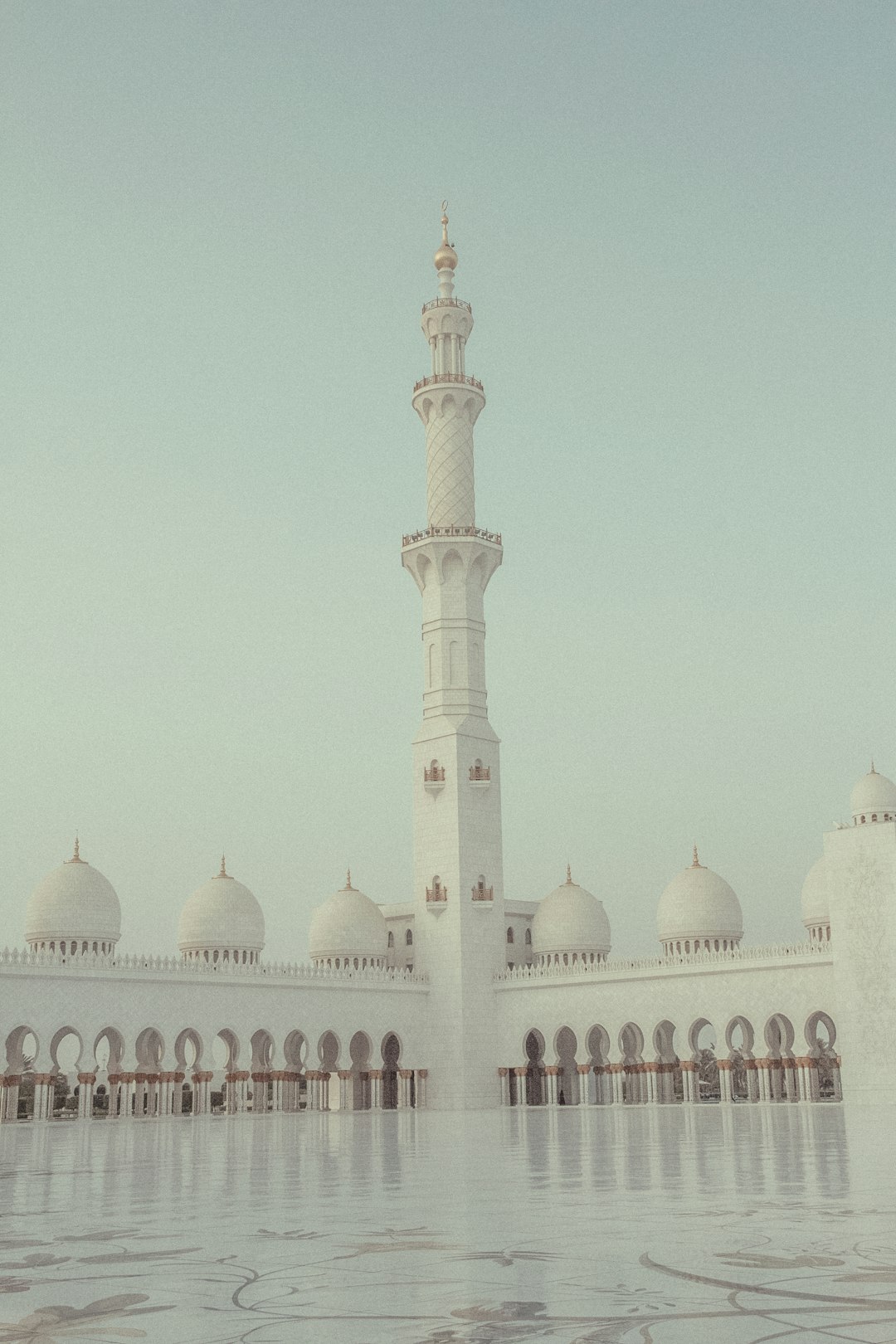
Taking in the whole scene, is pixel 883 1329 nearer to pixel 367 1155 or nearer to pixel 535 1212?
pixel 535 1212

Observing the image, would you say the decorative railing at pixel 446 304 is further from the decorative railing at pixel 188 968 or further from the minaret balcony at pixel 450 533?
the decorative railing at pixel 188 968

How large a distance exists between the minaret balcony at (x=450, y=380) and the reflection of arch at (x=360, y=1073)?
877 inches

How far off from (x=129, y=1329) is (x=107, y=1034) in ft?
129

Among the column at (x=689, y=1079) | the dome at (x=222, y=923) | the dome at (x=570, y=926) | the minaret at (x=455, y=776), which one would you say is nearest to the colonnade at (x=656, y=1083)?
the column at (x=689, y=1079)

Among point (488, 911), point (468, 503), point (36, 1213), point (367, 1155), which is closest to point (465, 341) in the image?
point (468, 503)

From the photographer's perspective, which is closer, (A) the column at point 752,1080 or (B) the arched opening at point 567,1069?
(A) the column at point 752,1080

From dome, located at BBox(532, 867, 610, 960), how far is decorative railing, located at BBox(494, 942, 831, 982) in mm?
753

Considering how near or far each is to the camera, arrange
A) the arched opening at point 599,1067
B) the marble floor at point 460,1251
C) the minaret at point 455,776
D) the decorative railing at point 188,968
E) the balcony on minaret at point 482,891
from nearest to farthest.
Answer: the marble floor at point 460,1251 → the decorative railing at point 188,968 → the arched opening at point 599,1067 → the minaret at point 455,776 → the balcony on minaret at point 482,891

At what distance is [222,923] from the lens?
47.8m

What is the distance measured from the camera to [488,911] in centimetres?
4788

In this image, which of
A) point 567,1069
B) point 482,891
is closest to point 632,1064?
point 567,1069

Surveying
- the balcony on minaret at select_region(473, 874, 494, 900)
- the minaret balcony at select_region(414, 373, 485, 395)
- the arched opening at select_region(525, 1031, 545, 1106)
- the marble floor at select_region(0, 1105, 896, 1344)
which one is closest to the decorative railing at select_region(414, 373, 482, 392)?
the minaret balcony at select_region(414, 373, 485, 395)

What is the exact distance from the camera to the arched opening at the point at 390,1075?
51312 mm

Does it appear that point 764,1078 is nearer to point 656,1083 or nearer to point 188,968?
point 656,1083
